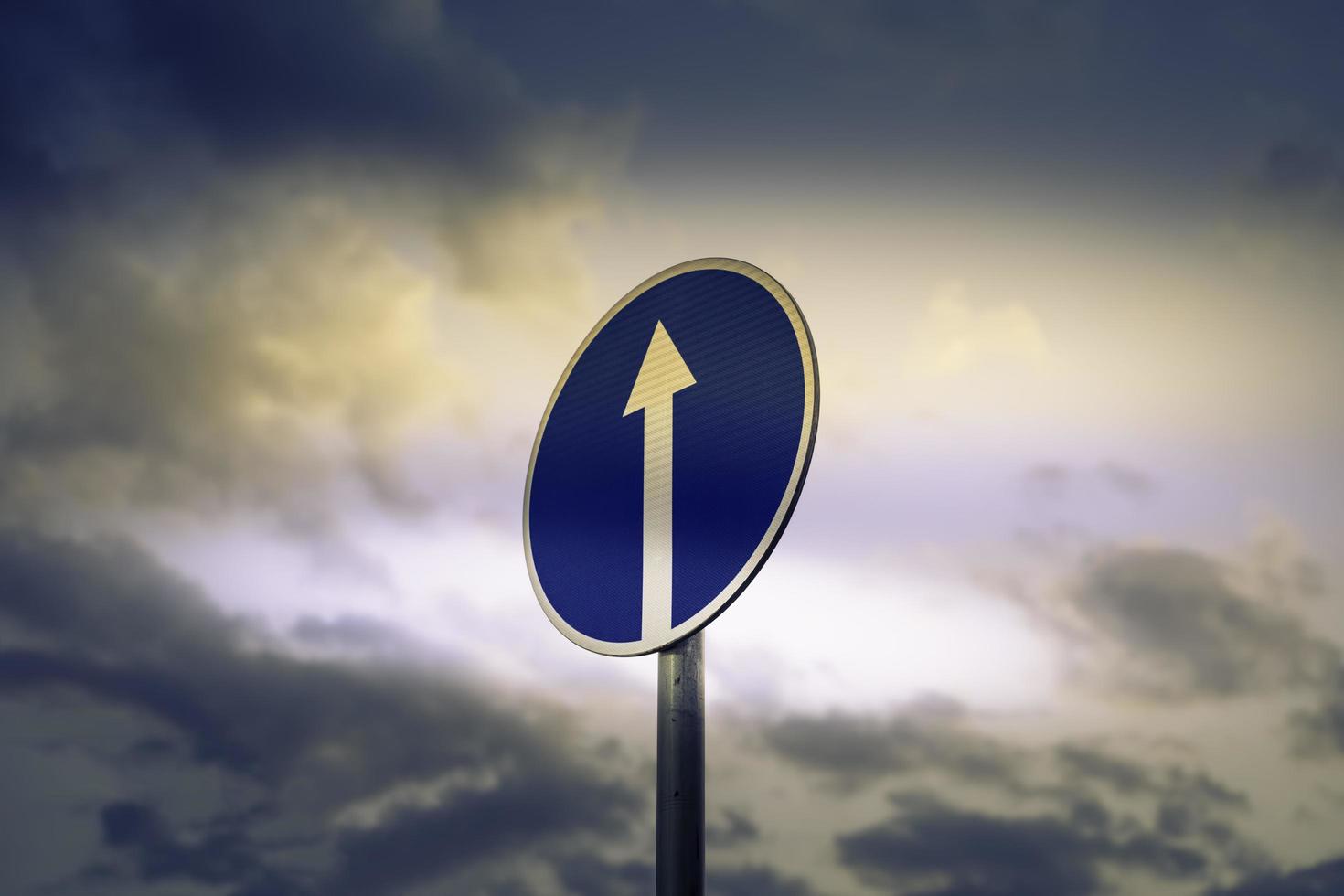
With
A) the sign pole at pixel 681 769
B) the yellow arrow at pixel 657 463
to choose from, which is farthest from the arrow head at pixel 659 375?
the sign pole at pixel 681 769

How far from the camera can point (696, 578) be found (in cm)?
294

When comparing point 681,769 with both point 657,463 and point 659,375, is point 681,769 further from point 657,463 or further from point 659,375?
point 659,375

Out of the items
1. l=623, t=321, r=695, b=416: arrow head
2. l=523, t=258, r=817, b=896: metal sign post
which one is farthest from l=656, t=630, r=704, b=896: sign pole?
l=623, t=321, r=695, b=416: arrow head

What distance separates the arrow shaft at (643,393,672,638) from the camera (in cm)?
299

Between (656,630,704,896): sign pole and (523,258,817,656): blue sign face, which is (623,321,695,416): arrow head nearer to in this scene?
(523,258,817,656): blue sign face

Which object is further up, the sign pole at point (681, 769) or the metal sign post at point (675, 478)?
the metal sign post at point (675, 478)

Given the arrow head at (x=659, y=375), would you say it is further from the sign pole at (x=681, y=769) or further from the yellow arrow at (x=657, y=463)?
the sign pole at (x=681, y=769)

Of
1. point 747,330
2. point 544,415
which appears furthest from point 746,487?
point 544,415

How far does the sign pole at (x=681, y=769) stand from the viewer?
279 centimetres

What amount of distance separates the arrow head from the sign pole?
0.61 m

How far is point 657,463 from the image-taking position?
3160 mm

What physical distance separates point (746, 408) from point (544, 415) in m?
0.77

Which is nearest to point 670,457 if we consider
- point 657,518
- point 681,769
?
point 657,518

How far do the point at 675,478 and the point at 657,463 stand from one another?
9cm
